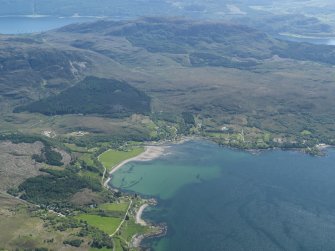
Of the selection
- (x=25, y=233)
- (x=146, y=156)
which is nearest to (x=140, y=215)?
(x=25, y=233)

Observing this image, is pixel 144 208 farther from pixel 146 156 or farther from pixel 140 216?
pixel 146 156

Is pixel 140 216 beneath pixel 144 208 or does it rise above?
above

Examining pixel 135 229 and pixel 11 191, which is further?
pixel 11 191

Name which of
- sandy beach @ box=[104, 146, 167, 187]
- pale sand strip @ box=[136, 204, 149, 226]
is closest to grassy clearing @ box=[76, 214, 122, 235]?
pale sand strip @ box=[136, 204, 149, 226]

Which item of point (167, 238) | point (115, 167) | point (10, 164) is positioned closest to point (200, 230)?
point (167, 238)

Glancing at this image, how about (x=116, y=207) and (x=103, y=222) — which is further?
(x=116, y=207)

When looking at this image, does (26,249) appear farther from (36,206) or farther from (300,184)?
(300,184)
